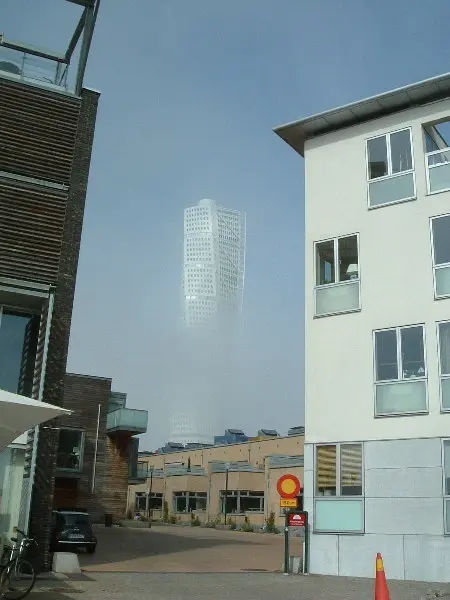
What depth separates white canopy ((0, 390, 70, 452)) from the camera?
8391mm

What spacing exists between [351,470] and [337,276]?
15.4 feet

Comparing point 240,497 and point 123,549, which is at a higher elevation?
point 240,497

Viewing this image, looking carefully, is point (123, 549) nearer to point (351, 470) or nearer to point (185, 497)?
point (351, 470)

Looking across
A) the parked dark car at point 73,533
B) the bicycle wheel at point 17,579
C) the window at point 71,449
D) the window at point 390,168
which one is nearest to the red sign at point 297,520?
the bicycle wheel at point 17,579

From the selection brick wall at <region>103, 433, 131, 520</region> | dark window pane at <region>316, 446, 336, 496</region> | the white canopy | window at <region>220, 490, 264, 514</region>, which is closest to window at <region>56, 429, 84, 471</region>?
brick wall at <region>103, 433, 131, 520</region>

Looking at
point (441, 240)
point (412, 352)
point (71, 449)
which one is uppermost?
point (441, 240)

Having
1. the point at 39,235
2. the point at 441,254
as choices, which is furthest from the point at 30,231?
the point at 441,254

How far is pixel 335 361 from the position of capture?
17375 mm

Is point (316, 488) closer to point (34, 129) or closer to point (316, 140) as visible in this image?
point (316, 140)

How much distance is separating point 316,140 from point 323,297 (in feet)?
14.9

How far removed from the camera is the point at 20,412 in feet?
28.0

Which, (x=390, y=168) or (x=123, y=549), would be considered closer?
(x=390, y=168)

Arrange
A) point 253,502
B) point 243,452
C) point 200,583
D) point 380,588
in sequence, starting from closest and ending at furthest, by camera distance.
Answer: point 380,588 → point 200,583 → point 253,502 → point 243,452

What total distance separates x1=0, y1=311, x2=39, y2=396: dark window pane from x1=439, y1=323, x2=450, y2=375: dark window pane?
9.00 metres
